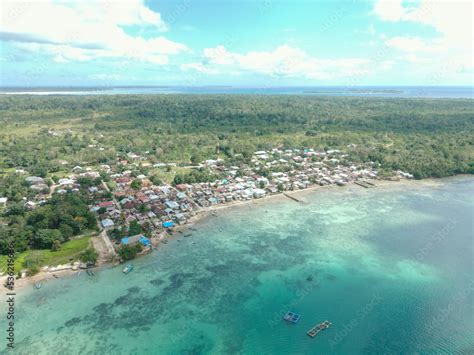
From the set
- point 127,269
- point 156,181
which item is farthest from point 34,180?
point 127,269

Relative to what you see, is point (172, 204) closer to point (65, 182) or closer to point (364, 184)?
point (65, 182)

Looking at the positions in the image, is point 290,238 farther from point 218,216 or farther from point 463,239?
point 463,239

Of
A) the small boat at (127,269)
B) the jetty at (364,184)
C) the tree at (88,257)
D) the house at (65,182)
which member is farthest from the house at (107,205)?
the jetty at (364,184)

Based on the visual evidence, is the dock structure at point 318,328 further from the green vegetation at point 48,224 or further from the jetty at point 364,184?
the jetty at point 364,184

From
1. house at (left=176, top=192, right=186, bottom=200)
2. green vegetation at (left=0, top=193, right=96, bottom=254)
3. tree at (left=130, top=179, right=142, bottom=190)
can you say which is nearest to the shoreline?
house at (left=176, top=192, right=186, bottom=200)

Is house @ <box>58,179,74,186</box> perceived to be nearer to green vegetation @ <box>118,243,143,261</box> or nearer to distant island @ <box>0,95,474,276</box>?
distant island @ <box>0,95,474,276</box>

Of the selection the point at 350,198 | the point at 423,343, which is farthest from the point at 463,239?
the point at 423,343
